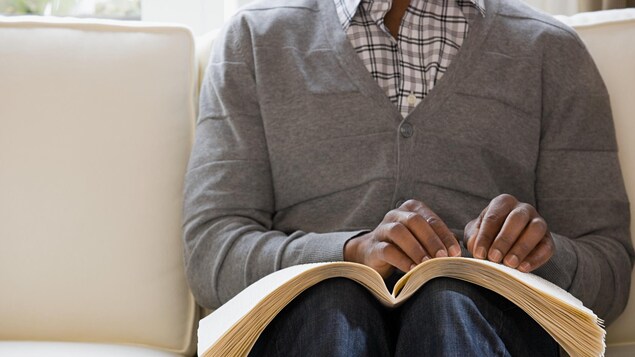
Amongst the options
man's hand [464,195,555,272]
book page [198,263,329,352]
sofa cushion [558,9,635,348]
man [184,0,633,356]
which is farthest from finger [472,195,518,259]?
sofa cushion [558,9,635,348]

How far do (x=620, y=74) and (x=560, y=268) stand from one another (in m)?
0.47

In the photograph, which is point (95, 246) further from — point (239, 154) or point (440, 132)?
point (440, 132)

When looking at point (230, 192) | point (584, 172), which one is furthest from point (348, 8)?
point (584, 172)

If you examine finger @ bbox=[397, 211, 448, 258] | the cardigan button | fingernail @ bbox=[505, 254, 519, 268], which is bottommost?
fingernail @ bbox=[505, 254, 519, 268]

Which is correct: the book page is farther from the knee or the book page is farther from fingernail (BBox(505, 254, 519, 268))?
fingernail (BBox(505, 254, 519, 268))

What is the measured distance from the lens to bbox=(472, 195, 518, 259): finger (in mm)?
1220

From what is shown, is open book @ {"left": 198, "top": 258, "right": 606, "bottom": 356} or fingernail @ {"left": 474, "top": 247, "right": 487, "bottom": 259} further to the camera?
fingernail @ {"left": 474, "top": 247, "right": 487, "bottom": 259}

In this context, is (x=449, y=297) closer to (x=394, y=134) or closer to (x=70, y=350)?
(x=394, y=134)

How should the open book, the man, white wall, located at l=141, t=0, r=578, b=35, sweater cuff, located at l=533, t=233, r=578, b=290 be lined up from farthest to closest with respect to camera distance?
white wall, located at l=141, t=0, r=578, b=35 → the man → sweater cuff, located at l=533, t=233, r=578, b=290 → the open book

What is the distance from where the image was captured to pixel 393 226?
3.98 feet

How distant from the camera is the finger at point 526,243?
121 cm

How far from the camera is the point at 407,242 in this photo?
120cm

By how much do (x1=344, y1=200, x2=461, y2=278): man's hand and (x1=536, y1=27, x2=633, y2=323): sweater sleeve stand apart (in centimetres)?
30

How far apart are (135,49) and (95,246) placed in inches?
13.9
